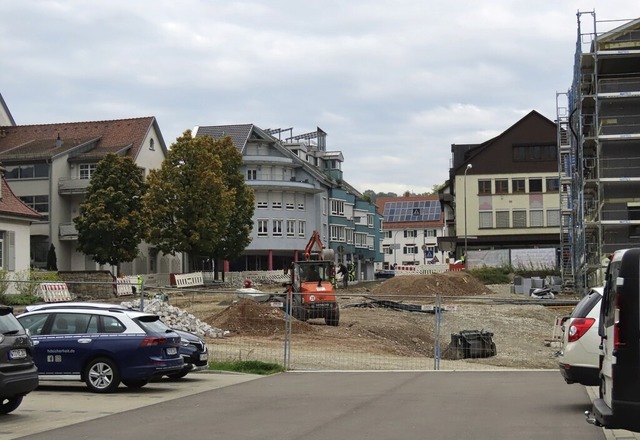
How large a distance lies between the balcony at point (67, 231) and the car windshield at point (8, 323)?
53.4m

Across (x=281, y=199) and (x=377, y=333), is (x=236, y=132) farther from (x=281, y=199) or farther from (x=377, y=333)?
(x=377, y=333)

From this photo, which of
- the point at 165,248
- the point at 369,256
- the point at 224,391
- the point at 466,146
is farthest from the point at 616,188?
Answer: the point at 369,256

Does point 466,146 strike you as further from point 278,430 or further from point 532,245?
point 278,430

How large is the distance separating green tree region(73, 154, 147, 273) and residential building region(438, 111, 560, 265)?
35680 millimetres

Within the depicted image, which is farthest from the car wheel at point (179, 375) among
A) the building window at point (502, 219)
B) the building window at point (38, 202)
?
the building window at point (502, 219)

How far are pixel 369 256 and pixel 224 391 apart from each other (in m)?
95.5

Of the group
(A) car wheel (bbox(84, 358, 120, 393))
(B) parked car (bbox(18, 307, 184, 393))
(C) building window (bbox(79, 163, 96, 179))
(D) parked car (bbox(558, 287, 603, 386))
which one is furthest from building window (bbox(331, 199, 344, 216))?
(D) parked car (bbox(558, 287, 603, 386))

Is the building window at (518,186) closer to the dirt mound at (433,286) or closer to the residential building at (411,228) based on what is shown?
the dirt mound at (433,286)

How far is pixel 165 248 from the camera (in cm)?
6431

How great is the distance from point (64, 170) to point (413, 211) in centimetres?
9527

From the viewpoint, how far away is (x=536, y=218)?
284 feet

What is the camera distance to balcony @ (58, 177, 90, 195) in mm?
65562

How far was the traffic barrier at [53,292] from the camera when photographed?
34.0 m

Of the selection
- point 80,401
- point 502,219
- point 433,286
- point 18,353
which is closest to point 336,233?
point 502,219
